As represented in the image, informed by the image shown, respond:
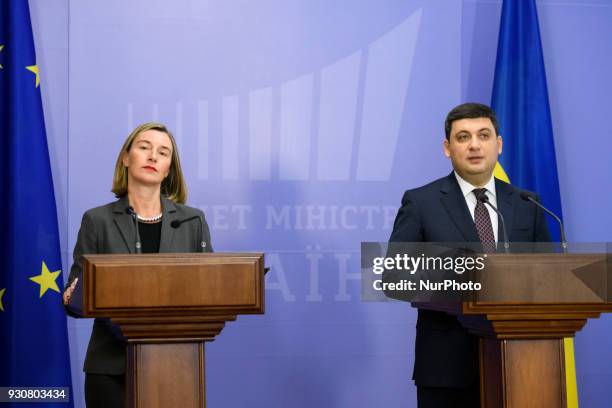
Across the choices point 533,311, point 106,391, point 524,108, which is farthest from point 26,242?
point 524,108

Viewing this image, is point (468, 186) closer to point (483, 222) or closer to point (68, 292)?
point (483, 222)

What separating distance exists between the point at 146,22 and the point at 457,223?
2.18m

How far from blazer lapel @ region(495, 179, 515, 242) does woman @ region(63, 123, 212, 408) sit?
1.04m

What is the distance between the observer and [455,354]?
2371 millimetres

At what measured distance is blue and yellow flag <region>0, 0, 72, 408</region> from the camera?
3518mm

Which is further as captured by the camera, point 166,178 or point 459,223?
point 166,178

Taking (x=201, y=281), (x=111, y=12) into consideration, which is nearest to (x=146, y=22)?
(x=111, y=12)

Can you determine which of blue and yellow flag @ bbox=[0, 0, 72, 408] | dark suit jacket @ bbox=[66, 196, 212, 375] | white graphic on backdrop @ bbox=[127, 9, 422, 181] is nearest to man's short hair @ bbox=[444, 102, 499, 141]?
dark suit jacket @ bbox=[66, 196, 212, 375]

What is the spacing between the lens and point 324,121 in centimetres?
401

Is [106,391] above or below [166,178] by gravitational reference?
below

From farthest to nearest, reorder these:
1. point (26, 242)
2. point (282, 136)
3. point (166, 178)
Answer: point (282, 136) < point (26, 242) < point (166, 178)

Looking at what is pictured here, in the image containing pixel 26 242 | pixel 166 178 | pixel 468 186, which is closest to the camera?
pixel 468 186

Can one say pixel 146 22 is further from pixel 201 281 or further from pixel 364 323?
pixel 201 281

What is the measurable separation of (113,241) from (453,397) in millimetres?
1272
